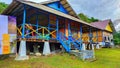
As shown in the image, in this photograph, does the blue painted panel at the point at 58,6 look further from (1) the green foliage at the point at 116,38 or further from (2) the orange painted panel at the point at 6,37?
(1) the green foliage at the point at 116,38

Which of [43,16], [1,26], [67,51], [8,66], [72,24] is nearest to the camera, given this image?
[8,66]

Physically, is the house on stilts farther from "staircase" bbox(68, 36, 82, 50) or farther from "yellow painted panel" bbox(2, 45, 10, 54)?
"yellow painted panel" bbox(2, 45, 10, 54)

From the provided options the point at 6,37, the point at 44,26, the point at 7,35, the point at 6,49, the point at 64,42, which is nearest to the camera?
the point at 6,49

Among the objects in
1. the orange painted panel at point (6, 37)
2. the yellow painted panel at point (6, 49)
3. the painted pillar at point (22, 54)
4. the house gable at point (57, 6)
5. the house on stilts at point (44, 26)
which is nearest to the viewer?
the painted pillar at point (22, 54)

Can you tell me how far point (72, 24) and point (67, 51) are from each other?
797 cm

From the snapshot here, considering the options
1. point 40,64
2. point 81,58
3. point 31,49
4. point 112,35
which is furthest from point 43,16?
point 112,35

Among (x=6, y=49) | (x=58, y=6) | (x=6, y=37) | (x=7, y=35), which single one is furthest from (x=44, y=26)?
(x=6, y=49)

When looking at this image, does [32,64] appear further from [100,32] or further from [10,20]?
[100,32]

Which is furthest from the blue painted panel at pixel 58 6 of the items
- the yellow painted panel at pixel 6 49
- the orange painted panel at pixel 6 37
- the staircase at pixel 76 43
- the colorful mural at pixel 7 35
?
the yellow painted panel at pixel 6 49

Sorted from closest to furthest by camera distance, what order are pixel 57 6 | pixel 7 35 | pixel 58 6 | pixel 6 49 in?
pixel 6 49 < pixel 7 35 < pixel 57 6 < pixel 58 6

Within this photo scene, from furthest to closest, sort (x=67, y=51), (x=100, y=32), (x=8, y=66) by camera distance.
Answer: (x=100, y=32) < (x=67, y=51) < (x=8, y=66)

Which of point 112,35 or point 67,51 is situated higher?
point 112,35

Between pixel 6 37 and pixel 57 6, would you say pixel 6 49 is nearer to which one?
pixel 6 37

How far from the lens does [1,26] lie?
45.4ft
